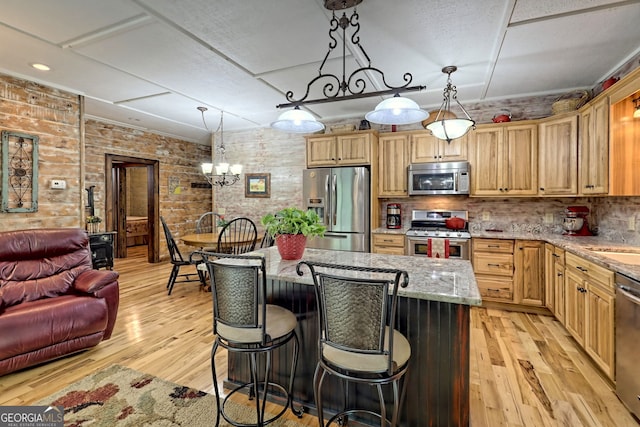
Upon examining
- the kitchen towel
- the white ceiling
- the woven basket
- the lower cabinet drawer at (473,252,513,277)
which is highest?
the white ceiling

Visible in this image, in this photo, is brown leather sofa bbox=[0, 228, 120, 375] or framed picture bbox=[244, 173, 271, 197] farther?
framed picture bbox=[244, 173, 271, 197]

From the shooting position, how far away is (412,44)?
2.68 meters

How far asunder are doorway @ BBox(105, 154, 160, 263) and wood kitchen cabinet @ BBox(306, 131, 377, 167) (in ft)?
11.5

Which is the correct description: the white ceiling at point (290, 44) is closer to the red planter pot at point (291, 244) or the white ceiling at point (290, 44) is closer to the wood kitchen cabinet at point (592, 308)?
the red planter pot at point (291, 244)

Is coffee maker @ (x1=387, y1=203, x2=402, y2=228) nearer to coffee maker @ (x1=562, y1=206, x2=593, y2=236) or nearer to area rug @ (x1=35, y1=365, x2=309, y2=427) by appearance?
coffee maker @ (x1=562, y1=206, x2=593, y2=236)

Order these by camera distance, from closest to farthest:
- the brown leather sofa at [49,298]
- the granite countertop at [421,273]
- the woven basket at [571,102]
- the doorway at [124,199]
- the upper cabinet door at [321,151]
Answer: the granite countertop at [421,273] → the brown leather sofa at [49,298] → the woven basket at [571,102] → the upper cabinet door at [321,151] → the doorway at [124,199]

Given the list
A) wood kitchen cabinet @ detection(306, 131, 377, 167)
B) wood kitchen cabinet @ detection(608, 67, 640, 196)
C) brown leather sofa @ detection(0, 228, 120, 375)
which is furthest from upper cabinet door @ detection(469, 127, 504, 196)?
brown leather sofa @ detection(0, 228, 120, 375)

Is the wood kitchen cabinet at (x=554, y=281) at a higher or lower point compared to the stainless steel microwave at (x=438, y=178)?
lower

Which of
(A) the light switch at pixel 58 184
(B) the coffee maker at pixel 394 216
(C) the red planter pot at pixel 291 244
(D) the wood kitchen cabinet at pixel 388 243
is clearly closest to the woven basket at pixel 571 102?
(B) the coffee maker at pixel 394 216

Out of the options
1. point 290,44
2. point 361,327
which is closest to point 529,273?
point 361,327

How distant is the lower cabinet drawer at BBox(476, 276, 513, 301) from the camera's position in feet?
12.0

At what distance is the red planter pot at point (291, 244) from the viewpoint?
2.16 m

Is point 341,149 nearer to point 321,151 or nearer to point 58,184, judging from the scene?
point 321,151

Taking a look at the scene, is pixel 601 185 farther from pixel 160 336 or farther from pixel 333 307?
pixel 160 336
